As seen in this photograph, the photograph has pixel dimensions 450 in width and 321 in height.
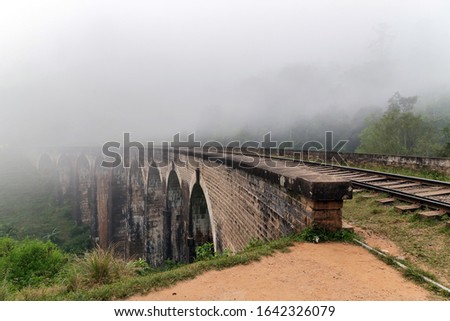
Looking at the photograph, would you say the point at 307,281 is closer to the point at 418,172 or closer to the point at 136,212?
the point at 418,172

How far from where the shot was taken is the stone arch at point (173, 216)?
15352 millimetres

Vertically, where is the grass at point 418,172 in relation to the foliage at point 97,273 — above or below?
above

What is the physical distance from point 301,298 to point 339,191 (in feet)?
4.42

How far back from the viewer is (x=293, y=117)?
62188 mm

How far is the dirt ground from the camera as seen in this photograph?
2.25m

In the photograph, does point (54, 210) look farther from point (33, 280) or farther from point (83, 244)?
point (33, 280)

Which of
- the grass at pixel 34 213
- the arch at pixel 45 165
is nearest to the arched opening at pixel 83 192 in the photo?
the grass at pixel 34 213

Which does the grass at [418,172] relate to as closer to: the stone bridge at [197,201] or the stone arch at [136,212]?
the stone bridge at [197,201]

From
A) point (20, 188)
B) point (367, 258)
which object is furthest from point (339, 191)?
point (20, 188)

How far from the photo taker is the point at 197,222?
1161cm

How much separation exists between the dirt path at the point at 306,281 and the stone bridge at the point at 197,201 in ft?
1.80

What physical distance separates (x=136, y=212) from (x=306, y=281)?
22049mm

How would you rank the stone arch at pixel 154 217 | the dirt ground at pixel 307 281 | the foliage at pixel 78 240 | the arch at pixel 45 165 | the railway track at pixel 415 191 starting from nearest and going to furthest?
the dirt ground at pixel 307 281 < the railway track at pixel 415 191 < the stone arch at pixel 154 217 < the foliage at pixel 78 240 < the arch at pixel 45 165

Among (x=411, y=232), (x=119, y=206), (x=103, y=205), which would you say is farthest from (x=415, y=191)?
(x=103, y=205)
